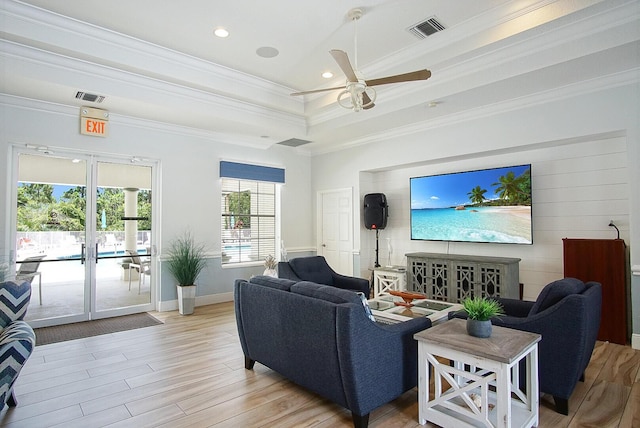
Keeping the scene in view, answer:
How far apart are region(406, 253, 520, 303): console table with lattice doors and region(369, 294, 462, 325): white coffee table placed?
3.68 feet

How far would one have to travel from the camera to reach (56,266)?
474 centimetres

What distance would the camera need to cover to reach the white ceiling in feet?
10.9

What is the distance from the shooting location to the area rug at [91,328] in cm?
425

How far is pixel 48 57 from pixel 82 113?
103 cm

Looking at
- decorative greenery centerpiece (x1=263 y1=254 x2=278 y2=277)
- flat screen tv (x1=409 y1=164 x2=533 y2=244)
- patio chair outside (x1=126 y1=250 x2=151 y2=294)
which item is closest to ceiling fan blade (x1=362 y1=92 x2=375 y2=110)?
flat screen tv (x1=409 y1=164 x2=533 y2=244)

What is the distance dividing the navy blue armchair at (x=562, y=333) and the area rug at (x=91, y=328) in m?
4.40

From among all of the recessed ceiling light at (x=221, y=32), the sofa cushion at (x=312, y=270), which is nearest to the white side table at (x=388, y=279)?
the sofa cushion at (x=312, y=270)

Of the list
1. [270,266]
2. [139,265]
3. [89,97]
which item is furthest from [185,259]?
[89,97]

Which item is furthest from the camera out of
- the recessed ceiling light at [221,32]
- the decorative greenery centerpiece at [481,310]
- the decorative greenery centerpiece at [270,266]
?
the decorative greenery centerpiece at [270,266]

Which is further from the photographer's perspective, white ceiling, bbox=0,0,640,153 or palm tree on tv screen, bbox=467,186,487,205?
palm tree on tv screen, bbox=467,186,487,205

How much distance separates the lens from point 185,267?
5406 mm

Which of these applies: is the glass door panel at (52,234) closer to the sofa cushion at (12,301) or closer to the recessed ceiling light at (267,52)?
the sofa cushion at (12,301)

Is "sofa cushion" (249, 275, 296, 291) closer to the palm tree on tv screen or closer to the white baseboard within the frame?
the white baseboard

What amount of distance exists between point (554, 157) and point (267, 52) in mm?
3800
